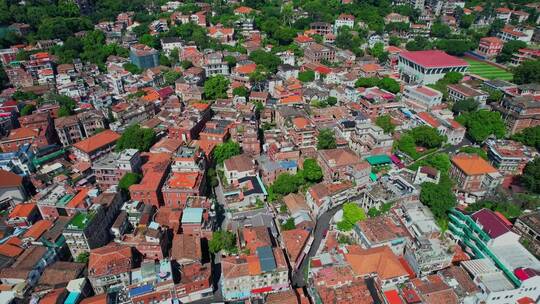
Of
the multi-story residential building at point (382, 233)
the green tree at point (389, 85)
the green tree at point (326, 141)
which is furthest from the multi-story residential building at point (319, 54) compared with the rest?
the multi-story residential building at point (382, 233)

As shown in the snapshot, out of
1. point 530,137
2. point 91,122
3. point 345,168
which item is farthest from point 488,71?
point 91,122

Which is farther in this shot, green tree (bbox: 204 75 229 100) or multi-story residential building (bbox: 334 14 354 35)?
multi-story residential building (bbox: 334 14 354 35)

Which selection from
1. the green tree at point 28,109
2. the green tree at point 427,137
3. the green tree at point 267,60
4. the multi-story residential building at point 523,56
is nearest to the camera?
the green tree at point 427,137

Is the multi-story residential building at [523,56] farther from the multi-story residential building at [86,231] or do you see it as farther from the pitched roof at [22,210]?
the pitched roof at [22,210]

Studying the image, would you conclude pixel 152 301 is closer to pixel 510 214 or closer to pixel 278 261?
pixel 278 261

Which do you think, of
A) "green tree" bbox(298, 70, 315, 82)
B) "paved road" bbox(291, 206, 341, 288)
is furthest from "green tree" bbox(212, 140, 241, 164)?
"green tree" bbox(298, 70, 315, 82)

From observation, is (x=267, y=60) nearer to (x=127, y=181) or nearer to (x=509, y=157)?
(x=127, y=181)

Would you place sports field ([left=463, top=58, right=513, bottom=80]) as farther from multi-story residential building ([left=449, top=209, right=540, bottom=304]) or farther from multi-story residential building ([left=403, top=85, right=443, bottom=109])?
multi-story residential building ([left=449, top=209, right=540, bottom=304])
